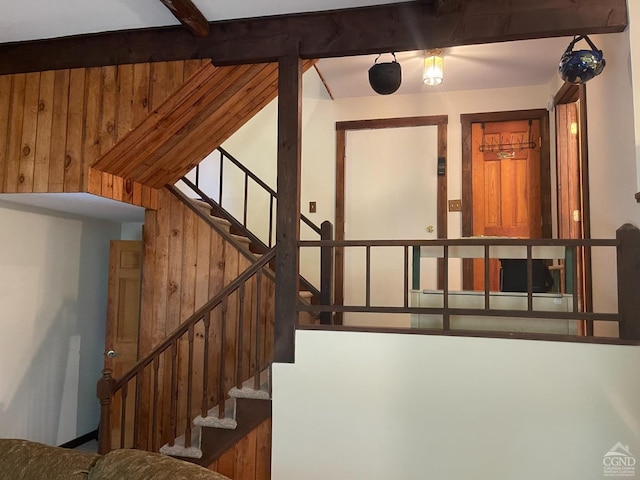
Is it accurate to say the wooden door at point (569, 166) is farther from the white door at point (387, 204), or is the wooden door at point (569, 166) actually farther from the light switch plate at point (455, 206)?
the white door at point (387, 204)

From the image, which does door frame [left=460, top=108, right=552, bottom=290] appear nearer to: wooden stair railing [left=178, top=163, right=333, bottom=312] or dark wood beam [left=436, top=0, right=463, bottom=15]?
wooden stair railing [left=178, top=163, right=333, bottom=312]

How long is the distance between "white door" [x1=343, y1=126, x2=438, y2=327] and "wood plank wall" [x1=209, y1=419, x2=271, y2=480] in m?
2.01

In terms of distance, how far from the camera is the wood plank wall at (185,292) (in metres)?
3.83

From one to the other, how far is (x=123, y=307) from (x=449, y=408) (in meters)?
3.15

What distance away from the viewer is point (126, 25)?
294cm

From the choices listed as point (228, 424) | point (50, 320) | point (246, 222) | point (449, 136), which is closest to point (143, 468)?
point (228, 424)

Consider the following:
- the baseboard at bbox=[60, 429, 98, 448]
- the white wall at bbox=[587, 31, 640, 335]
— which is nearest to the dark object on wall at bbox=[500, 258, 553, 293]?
the white wall at bbox=[587, 31, 640, 335]

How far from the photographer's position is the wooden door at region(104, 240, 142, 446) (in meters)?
4.22

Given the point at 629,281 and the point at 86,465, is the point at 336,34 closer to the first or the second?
the point at 629,281

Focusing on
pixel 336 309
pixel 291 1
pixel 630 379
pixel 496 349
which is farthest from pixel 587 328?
pixel 291 1

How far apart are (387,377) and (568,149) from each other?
289 cm

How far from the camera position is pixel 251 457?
9.12ft

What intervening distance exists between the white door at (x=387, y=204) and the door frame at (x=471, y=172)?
0.28 meters

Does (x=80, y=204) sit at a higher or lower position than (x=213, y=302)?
higher
